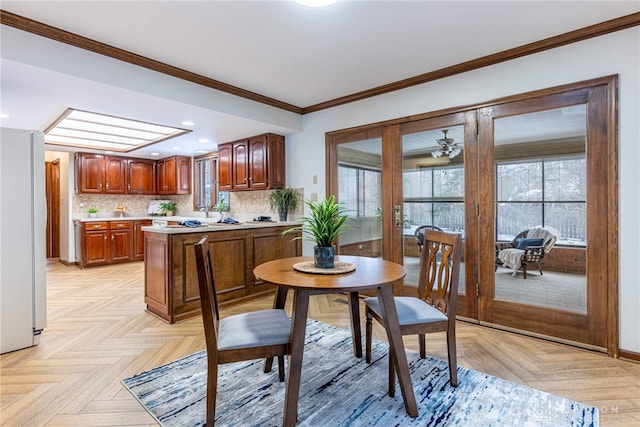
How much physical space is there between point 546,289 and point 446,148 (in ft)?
5.06

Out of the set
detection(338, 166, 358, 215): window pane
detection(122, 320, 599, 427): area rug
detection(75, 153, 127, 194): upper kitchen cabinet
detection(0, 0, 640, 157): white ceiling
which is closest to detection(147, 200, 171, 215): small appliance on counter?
detection(75, 153, 127, 194): upper kitchen cabinet

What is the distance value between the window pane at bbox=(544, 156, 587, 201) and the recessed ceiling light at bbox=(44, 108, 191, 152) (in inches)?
164

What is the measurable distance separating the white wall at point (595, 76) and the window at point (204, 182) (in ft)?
12.7

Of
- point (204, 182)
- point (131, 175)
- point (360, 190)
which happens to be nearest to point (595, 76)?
point (360, 190)

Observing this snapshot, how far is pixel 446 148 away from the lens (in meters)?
3.23

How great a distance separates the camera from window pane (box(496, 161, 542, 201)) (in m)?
2.73

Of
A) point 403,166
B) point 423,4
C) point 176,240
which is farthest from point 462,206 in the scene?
point 176,240

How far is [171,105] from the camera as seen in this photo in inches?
127

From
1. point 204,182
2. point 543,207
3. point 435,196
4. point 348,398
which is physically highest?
point 204,182

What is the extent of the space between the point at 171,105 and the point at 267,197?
205 centimetres

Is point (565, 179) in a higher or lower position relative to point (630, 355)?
higher

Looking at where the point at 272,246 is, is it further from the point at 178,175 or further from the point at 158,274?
the point at 178,175

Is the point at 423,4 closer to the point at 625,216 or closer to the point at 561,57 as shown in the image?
the point at 561,57

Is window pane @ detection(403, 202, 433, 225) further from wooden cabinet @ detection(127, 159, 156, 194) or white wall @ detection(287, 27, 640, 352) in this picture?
wooden cabinet @ detection(127, 159, 156, 194)
